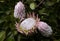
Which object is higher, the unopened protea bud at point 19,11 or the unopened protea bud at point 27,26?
the unopened protea bud at point 19,11

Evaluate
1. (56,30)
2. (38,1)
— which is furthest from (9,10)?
(56,30)

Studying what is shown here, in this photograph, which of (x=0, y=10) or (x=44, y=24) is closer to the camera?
(x=44, y=24)

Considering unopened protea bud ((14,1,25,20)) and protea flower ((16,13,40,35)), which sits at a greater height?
unopened protea bud ((14,1,25,20))

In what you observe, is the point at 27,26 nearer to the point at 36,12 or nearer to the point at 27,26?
the point at 27,26

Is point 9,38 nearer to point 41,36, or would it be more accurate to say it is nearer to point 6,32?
point 6,32

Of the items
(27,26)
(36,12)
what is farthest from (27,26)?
(36,12)
